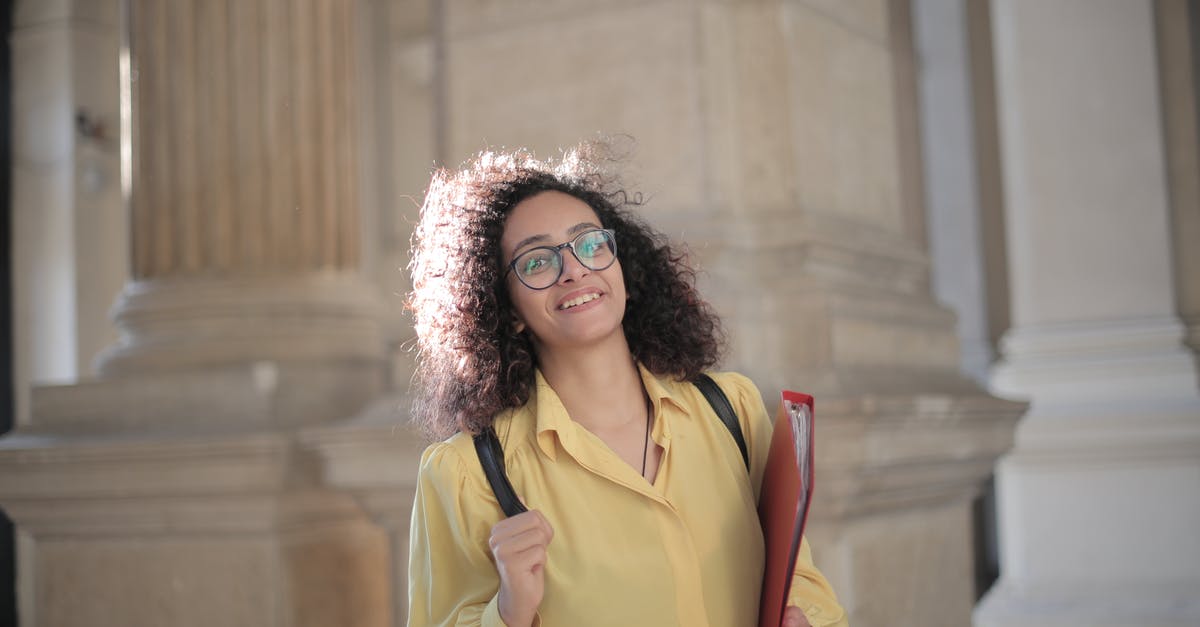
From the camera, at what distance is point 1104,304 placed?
7.15 metres

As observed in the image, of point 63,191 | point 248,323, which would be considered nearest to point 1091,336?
point 248,323

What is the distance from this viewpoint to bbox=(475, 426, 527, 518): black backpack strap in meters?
2.14

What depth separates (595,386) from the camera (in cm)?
229

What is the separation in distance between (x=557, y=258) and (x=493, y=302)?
6.6 inches

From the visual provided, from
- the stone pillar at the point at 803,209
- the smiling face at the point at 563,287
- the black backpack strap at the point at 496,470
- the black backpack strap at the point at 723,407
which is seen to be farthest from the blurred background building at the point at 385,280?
the black backpack strap at the point at 496,470

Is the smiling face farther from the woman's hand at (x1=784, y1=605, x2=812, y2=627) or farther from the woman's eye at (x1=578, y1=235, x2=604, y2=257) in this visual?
the woman's hand at (x1=784, y1=605, x2=812, y2=627)

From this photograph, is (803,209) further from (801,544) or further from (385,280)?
(801,544)

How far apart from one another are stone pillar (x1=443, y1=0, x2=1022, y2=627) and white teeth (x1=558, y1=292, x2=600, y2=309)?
1520mm

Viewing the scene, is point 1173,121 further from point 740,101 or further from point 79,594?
point 79,594

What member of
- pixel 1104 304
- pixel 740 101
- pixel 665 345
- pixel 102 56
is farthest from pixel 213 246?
pixel 102 56

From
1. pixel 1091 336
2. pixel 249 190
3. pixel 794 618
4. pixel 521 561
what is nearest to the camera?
pixel 521 561

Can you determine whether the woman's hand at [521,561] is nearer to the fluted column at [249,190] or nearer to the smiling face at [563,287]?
the smiling face at [563,287]

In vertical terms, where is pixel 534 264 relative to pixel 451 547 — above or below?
above

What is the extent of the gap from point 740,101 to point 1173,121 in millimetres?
4421
